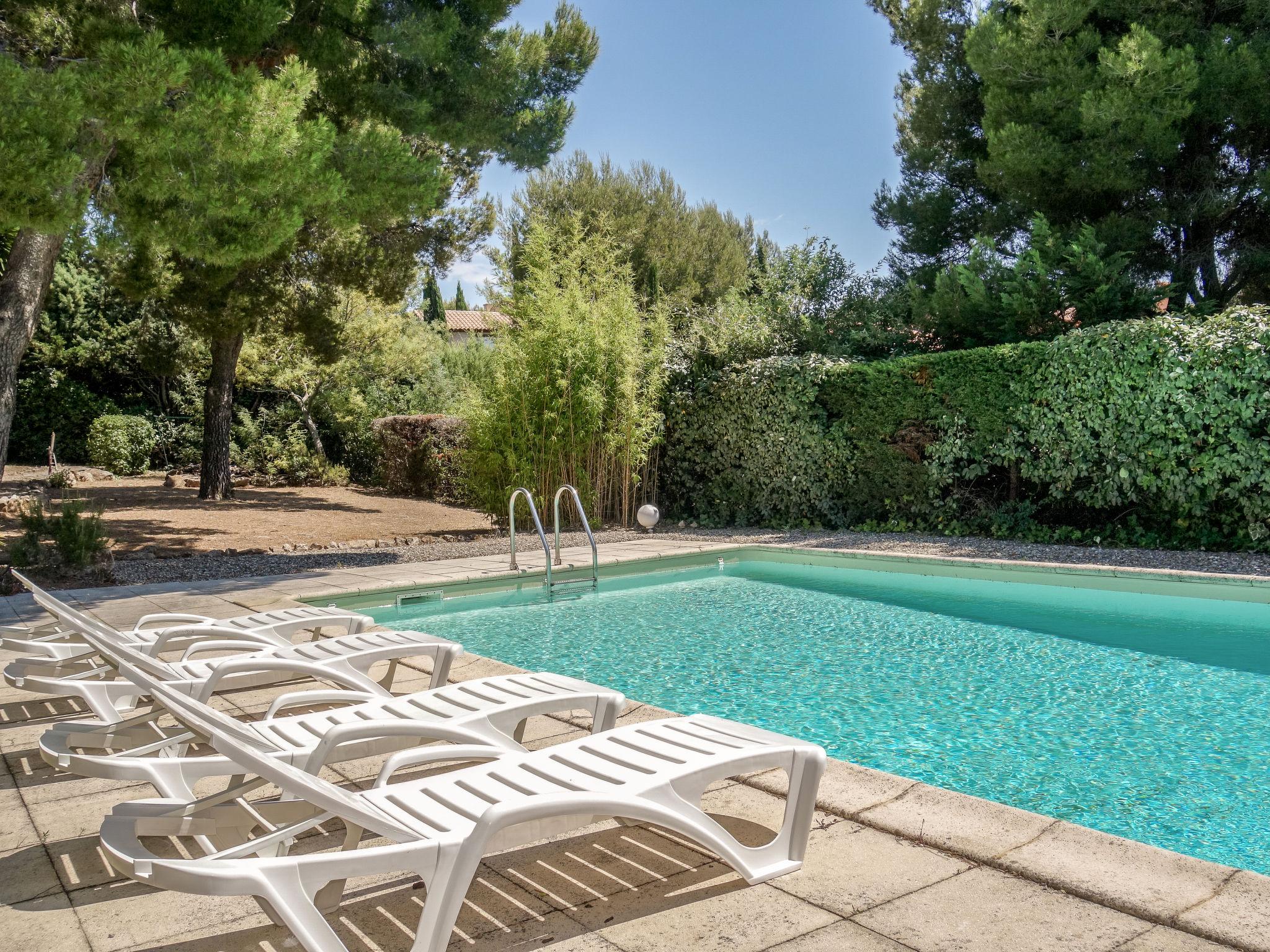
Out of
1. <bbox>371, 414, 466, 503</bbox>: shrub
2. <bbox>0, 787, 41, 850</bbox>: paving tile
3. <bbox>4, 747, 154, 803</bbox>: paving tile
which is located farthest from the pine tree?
<bbox>0, 787, 41, 850</bbox>: paving tile

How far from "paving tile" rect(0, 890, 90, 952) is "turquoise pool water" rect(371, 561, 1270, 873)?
112 inches

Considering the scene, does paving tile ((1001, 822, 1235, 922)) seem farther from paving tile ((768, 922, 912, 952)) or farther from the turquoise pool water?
the turquoise pool water

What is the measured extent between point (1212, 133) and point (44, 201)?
39.6 feet

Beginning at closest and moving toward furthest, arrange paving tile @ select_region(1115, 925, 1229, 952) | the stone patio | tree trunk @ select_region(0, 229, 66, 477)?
paving tile @ select_region(1115, 925, 1229, 952) → the stone patio → tree trunk @ select_region(0, 229, 66, 477)

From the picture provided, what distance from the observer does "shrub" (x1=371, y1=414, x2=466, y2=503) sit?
1555cm

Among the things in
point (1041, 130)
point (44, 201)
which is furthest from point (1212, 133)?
point (44, 201)

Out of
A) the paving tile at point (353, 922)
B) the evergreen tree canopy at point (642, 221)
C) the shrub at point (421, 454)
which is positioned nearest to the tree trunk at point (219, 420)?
the shrub at point (421, 454)

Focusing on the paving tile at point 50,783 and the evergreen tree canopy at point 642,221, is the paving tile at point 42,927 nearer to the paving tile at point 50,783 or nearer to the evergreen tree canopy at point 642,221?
the paving tile at point 50,783

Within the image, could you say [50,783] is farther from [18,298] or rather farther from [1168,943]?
[18,298]

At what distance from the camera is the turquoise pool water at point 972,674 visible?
3.53 meters

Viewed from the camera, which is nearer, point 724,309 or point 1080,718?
point 1080,718

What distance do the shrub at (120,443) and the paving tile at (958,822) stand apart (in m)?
17.1

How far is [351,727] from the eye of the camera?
236 cm

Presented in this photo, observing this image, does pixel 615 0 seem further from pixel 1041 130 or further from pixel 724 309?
pixel 1041 130
